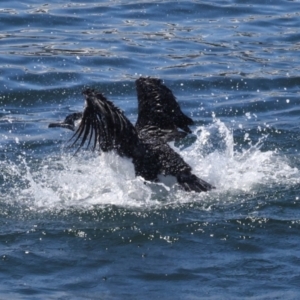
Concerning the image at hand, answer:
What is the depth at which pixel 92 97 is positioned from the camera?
333 inches

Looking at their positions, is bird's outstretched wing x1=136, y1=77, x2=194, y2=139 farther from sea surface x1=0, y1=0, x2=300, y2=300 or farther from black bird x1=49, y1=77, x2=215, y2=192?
sea surface x1=0, y1=0, x2=300, y2=300

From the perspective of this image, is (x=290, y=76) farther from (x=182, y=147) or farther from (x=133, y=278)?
(x=133, y=278)

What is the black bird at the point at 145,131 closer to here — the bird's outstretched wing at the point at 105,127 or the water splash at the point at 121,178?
the bird's outstretched wing at the point at 105,127

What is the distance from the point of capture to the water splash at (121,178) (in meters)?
8.96

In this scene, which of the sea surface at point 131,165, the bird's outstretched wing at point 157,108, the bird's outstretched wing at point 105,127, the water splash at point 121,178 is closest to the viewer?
the sea surface at point 131,165

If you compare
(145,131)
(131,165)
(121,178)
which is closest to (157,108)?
(145,131)

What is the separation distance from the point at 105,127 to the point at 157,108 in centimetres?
101

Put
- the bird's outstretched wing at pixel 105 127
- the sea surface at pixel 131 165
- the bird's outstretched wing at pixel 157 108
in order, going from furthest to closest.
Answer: the bird's outstretched wing at pixel 157 108, the bird's outstretched wing at pixel 105 127, the sea surface at pixel 131 165

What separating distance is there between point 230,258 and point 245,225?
28.2 inches

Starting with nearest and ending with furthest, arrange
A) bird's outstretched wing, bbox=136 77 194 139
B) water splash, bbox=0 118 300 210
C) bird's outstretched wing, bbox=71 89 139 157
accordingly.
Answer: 1. bird's outstretched wing, bbox=71 89 139 157
2. water splash, bbox=0 118 300 210
3. bird's outstretched wing, bbox=136 77 194 139

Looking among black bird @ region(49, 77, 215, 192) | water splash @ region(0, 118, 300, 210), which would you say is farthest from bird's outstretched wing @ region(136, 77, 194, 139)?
water splash @ region(0, 118, 300, 210)

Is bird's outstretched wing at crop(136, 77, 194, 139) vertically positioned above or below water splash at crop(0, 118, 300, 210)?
above

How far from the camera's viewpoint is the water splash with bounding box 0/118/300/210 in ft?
29.4

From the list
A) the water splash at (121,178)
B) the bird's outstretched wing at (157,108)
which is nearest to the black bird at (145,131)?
the bird's outstretched wing at (157,108)
